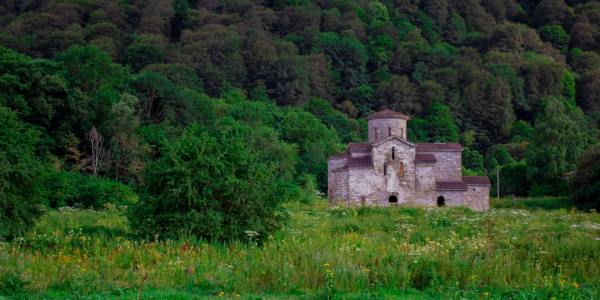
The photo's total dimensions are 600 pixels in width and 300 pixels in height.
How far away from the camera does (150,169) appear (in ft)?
47.6

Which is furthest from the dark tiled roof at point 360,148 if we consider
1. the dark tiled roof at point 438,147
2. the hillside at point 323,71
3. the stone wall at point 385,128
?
the hillside at point 323,71

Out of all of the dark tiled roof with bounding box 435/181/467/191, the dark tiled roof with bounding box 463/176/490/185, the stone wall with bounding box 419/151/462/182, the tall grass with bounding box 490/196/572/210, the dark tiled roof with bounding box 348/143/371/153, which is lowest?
the tall grass with bounding box 490/196/572/210

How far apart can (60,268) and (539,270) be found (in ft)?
25.3

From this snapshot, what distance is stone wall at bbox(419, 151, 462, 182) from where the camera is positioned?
136ft

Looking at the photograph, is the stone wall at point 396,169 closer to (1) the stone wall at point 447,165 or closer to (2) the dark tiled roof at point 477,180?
(1) the stone wall at point 447,165

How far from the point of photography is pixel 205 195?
14.1 m

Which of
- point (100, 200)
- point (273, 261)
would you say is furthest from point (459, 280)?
point (100, 200)

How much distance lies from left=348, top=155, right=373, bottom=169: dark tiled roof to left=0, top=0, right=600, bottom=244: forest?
3.42 m

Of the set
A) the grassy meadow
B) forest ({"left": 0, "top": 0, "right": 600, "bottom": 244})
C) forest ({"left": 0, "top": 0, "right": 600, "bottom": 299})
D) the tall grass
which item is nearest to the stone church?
the tall grass

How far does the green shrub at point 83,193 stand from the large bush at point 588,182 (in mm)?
22296

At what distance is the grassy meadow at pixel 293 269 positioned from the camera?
9758mm

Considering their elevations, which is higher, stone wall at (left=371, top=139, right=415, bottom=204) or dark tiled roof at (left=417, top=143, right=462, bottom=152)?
dark tiled roof at (left=417, top=143, right=462, bottom=152)

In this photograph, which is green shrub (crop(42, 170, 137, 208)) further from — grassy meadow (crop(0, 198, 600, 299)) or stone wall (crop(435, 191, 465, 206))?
stone wall (crop(435, 191, 465, 206))

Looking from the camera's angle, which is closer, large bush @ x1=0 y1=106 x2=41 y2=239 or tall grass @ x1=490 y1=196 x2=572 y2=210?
large bush @ x1=0 y1=106 x2=41 y2=239
